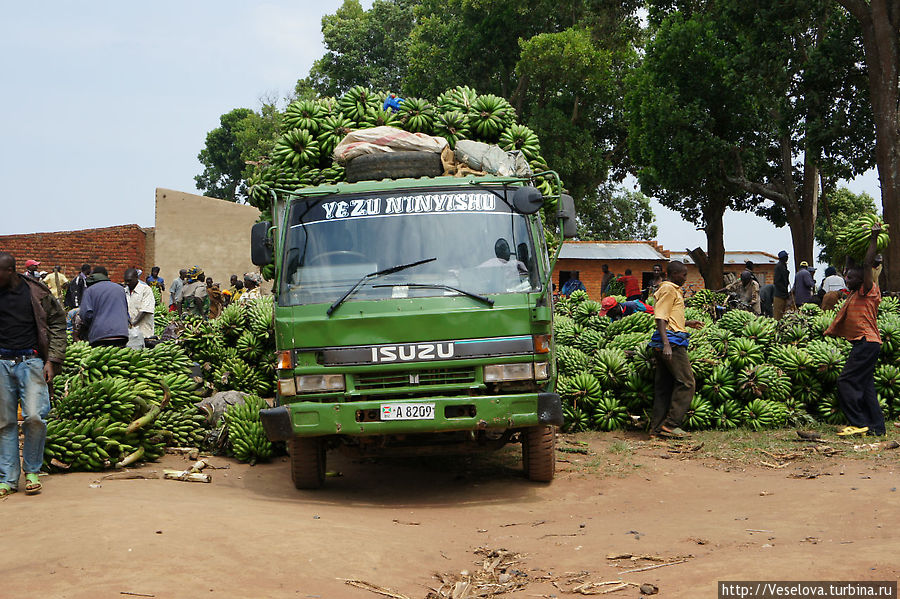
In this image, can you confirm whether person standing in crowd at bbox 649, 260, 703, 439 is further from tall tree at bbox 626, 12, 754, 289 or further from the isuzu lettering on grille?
tall tree at bbox 626, 12, 754, 289

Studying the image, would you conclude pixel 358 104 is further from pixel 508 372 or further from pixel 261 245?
pixel 508 372

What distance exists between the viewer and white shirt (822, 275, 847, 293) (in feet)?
49.9

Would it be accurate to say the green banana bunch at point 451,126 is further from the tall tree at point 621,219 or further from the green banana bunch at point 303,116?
the tall tree at point 621,219

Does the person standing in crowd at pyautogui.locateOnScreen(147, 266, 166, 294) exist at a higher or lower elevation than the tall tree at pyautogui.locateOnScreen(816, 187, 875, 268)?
lower

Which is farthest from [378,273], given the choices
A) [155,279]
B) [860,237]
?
[155,279]

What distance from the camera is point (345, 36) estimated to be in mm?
41594

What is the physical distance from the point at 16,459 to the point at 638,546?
192 inches

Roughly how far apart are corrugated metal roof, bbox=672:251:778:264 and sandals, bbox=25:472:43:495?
39.3 metres

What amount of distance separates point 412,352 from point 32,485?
317 centimetres

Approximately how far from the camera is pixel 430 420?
6.29 meters

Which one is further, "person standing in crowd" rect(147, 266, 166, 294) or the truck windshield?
"person standing in crowd" rect(147, 266, 166, 294)

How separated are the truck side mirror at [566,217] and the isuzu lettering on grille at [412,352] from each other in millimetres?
1591

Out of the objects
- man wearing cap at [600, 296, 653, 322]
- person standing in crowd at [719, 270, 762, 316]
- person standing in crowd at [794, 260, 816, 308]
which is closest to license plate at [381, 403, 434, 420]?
man wearing cap at [600, 296, 653, 322]

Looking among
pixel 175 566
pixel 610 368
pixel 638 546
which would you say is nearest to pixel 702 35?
pixel 610 368
